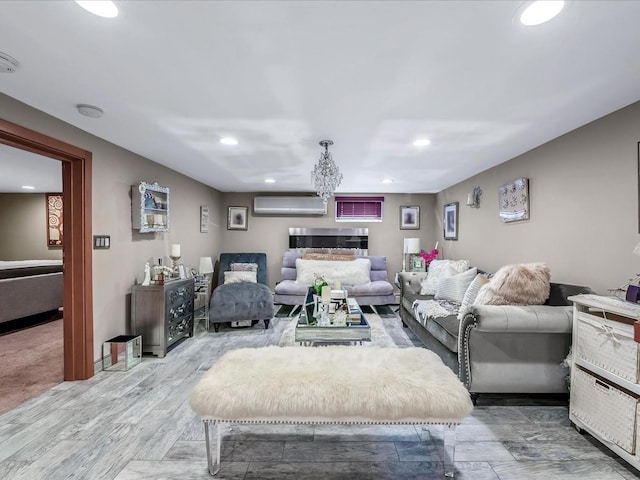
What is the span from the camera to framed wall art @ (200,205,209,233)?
505 cm

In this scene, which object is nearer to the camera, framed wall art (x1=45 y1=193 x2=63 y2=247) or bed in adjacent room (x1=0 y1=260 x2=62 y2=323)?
bed in adjacent room (x1=0 y1=260 x2=62 y2=323)

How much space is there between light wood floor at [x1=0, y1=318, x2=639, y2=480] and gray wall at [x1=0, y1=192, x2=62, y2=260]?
5.59 meters

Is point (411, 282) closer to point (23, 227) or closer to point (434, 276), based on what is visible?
point (434, 276)

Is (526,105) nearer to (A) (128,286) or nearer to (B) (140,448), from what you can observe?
(B) (140,448)

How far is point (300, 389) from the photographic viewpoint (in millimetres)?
1580

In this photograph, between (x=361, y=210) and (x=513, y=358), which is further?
(x=361, y=210)

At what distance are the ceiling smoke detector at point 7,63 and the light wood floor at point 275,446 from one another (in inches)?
85.3

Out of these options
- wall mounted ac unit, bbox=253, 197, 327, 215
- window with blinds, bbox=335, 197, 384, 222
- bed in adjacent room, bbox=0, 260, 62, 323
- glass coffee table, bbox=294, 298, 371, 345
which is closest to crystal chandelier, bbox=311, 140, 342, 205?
glass coffee table, bbox=294, 298, 371, 345

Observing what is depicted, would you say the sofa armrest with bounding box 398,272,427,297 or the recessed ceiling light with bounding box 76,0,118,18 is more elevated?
the recessed ceiling light with bounding box 76,0,118,18

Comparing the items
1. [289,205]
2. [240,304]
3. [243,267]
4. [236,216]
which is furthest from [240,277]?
[289,205]

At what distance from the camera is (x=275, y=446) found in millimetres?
1834

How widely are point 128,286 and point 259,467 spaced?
2.45m

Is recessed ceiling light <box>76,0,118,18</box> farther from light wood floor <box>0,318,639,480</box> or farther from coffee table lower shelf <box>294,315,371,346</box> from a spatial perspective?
coffee table lower shelf <box>294,315,371,346</box>

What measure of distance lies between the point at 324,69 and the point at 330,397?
174 cm
